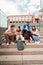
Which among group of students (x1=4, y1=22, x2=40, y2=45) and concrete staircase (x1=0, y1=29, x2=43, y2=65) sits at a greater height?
group of students (x1=4, y1=22, x2=40, y2=45)

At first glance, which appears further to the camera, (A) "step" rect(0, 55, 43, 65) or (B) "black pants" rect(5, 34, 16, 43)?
(B) "black pants" rect(5, 34, 16, 43)

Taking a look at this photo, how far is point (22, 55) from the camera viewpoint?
8.23 m

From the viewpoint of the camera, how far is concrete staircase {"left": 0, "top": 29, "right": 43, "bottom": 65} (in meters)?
7.47

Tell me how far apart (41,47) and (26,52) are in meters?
1.13

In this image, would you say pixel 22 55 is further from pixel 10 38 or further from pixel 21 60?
pixel 10 38

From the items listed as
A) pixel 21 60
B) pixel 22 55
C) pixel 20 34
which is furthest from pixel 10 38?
pixel 21 60

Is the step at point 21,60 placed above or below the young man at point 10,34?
below

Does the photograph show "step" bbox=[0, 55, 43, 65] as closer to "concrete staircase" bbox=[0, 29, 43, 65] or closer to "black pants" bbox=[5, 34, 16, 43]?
"concrete staircase" bbox=[0, 29, 43, 65]

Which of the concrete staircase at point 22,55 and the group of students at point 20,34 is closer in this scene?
the concrete staircase at point 22,55

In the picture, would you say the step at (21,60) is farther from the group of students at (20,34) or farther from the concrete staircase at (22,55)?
the group of students at (20,34)

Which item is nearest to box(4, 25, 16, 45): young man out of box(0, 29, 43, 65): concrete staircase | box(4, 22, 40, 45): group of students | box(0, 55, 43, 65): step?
box(4, 22, 40, 45): group of students

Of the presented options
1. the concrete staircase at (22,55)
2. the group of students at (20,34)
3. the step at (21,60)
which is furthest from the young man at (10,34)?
the step at (21,60)

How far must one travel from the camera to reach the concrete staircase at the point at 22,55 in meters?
7.47

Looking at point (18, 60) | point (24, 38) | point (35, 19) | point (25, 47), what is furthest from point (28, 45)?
point (35, 19)
